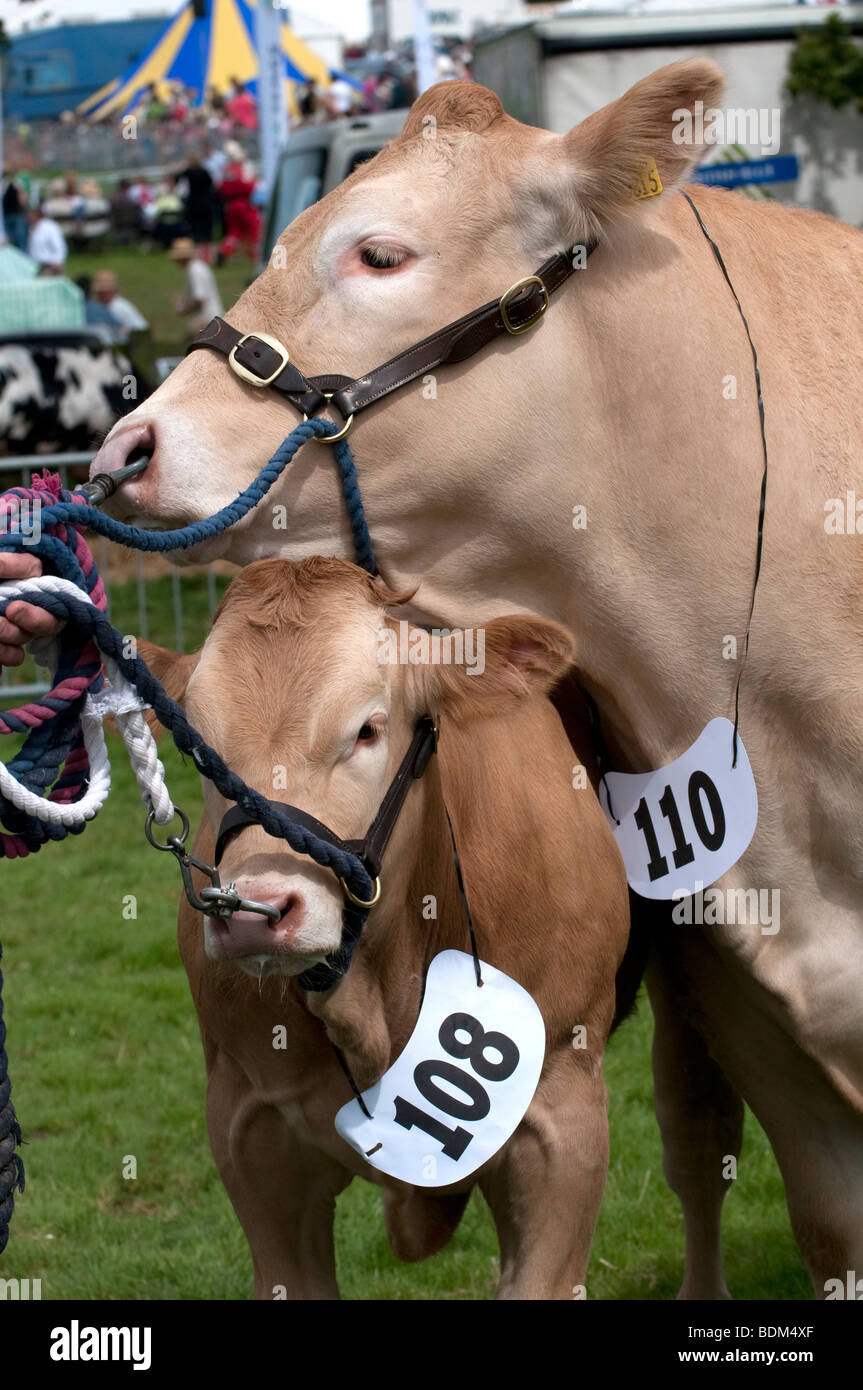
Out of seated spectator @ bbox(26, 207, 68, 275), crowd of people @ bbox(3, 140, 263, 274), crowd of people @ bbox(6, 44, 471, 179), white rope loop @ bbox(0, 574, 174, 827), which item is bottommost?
white rope loop @ bbox(0, 574, 174, 827)

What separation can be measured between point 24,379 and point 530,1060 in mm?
10791

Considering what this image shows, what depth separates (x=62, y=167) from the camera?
40.1m

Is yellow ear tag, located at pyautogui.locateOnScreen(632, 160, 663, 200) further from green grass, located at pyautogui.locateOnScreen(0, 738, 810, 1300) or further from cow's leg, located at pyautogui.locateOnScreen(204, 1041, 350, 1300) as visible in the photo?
green grass, located at pyautogui.locateOnScreen(0, 738, 810, 1300)

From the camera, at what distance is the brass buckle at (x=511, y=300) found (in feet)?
9.08

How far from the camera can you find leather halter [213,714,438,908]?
269 cm

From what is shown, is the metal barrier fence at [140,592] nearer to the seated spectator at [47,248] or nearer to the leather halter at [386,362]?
the leather halter at [386,362]

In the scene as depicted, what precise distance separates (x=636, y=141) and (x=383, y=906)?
1435mm

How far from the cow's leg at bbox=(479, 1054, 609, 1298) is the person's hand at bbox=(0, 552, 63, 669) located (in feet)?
4.64

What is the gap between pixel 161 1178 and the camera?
16.0 feet

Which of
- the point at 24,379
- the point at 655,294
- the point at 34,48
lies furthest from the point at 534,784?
the point at 34,48

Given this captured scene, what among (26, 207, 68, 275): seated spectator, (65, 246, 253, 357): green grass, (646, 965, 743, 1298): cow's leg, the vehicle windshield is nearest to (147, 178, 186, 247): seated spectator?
→ (65, 246, 253, 357): green grass

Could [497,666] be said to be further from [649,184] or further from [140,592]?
[140,592]

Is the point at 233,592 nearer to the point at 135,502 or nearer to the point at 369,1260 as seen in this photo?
the point at 135,502

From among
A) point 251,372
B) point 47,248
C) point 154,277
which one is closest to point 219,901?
point 251,372
